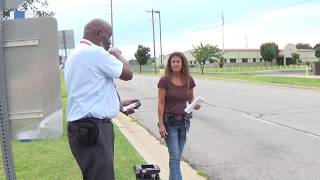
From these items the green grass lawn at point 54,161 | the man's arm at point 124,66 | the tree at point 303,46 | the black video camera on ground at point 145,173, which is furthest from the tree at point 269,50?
the man's arm at point 124,66

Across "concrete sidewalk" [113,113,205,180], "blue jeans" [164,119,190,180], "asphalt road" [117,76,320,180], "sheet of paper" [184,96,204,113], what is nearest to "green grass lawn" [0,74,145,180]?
"concrete sidewalk" [113,113,205,180]

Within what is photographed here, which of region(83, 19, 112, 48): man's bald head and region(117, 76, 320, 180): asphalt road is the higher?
region(83, 19, 112, 48): man's bald head

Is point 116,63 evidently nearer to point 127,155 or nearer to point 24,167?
point 24,167

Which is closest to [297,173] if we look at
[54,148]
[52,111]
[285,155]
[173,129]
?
[285,155]

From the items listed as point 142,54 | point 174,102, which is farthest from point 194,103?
point 142,54

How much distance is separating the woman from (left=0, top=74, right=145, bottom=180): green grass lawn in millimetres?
1107

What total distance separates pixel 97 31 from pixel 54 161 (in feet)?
15.0

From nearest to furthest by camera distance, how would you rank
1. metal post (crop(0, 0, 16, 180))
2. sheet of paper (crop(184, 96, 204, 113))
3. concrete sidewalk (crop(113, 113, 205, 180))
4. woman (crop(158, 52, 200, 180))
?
metal post (crop(0, 0, 16, 180))
sheet of paper (crop(184, 96, 204, 113))
woman (crop(158, 52, 200, 180))
concrete sidewalk (crop(113, 113, 205, 180))

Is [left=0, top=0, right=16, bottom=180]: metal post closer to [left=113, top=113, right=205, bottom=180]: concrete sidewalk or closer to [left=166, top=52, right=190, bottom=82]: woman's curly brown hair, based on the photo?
[left=166, top=52, right=190, bottom=82]: woman's curly brown hair

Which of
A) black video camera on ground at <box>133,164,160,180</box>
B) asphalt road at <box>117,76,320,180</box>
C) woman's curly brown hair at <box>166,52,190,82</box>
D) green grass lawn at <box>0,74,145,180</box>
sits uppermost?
woman's curly brown hair at <box>166,52,190,82</box>

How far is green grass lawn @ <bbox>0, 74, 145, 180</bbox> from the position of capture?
7755mm

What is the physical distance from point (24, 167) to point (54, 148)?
1718 mm

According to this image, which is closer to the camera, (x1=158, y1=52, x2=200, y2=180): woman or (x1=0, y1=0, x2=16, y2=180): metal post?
(x1=0, y1=0, x2=16, y2=180): metal post

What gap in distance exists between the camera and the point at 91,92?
455cm
